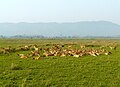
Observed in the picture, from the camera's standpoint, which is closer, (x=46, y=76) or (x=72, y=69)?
(x=46, y=76)

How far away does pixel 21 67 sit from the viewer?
19.9 metres

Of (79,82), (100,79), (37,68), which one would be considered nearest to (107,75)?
(100,79)

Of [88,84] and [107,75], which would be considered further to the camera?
[107,75]

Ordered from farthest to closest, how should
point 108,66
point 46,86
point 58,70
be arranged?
1. point 108,66
2. point 58,70
3. point 46,86

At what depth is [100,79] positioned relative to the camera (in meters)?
16.2

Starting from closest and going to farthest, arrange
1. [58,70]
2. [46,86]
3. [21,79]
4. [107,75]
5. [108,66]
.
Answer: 1. [46,86]
2. [21,79]
3. [107,75]
4. [58,70]
5. [108,66]

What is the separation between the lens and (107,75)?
17.3 metres

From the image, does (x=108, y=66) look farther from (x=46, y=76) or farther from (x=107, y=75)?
(x=46, y=76)

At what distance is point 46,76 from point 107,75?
361 cm

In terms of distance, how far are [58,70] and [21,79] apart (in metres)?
3.41

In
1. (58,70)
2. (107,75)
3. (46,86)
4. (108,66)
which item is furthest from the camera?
(108,66)

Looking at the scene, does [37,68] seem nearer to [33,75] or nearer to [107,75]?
[33,75]

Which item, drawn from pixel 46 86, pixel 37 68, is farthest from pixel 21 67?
pixel 46 86

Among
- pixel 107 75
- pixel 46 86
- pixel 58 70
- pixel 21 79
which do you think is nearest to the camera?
pixel 46 86
